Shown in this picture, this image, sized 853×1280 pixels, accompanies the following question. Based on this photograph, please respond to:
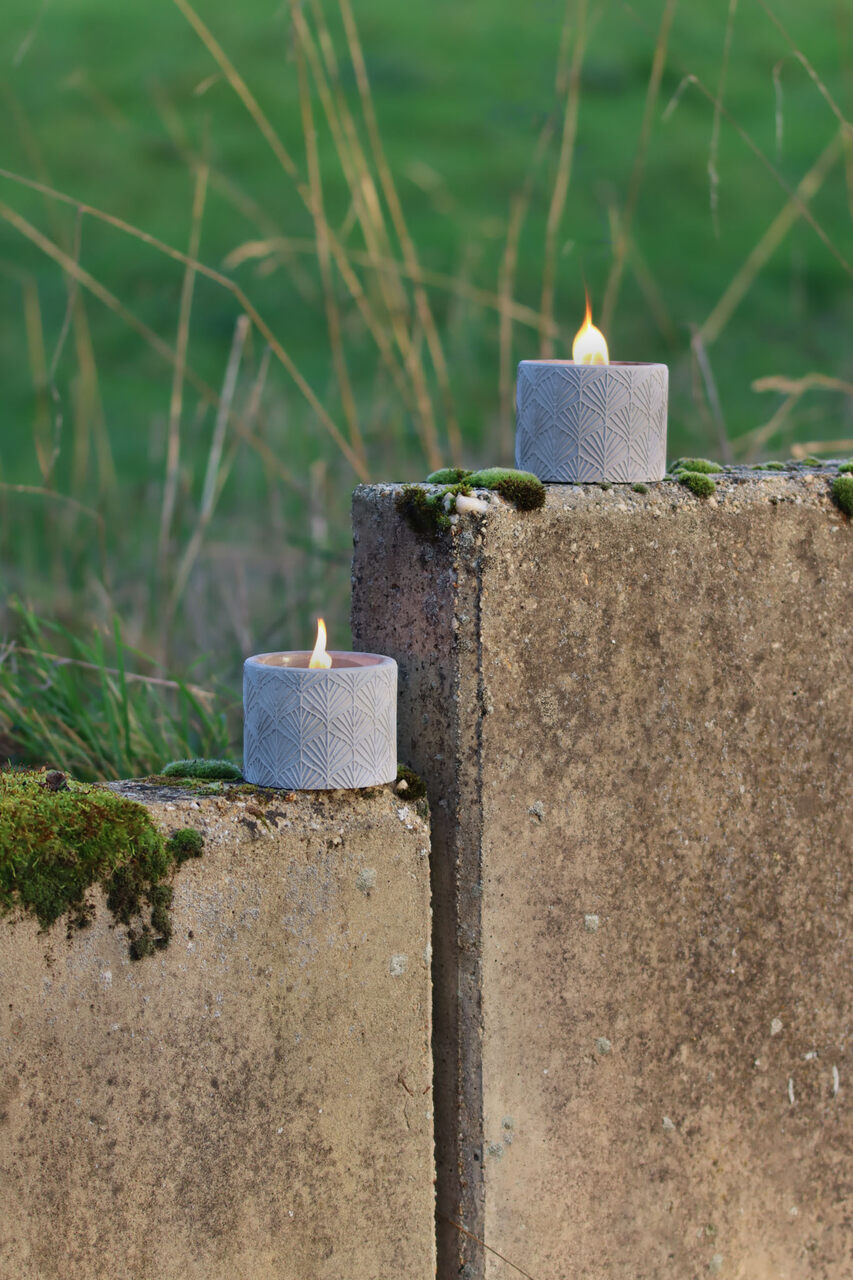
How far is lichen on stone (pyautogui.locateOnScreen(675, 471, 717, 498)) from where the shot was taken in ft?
3.99

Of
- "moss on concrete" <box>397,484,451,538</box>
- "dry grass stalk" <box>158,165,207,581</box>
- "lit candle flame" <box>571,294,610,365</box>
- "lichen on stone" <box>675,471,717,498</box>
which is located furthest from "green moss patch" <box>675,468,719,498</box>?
"dry grass stalk" <box>158,165,207,581</box>

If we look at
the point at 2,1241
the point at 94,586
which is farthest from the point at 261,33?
the point at 2,1241

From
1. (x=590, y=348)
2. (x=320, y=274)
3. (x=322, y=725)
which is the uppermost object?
(x=320, y=274)

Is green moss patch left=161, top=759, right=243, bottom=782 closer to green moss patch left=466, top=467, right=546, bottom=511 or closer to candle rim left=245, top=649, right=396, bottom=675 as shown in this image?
candle rim left=245, top=649, right=396, bottom=675

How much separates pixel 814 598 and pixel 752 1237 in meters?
0.63

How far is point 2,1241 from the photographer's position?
3.12 feet

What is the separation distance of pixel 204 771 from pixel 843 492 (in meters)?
0.67

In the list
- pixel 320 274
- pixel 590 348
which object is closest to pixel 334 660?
pixel 590 348

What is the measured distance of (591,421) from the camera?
120cm

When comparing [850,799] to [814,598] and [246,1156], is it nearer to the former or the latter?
[814,598]

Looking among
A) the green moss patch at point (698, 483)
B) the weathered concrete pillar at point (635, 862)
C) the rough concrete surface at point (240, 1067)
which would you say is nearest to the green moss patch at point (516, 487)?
the weathered concrete pillar at point (635, 862)

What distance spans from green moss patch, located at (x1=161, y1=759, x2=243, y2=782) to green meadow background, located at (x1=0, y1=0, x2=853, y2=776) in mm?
560

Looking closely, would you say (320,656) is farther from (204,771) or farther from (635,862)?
(635,862)

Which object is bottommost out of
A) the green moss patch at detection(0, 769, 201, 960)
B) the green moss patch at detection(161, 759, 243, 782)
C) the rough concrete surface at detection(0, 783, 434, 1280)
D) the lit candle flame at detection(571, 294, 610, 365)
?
the rough concrete surface at detection(0, 783, 434, 1280)
